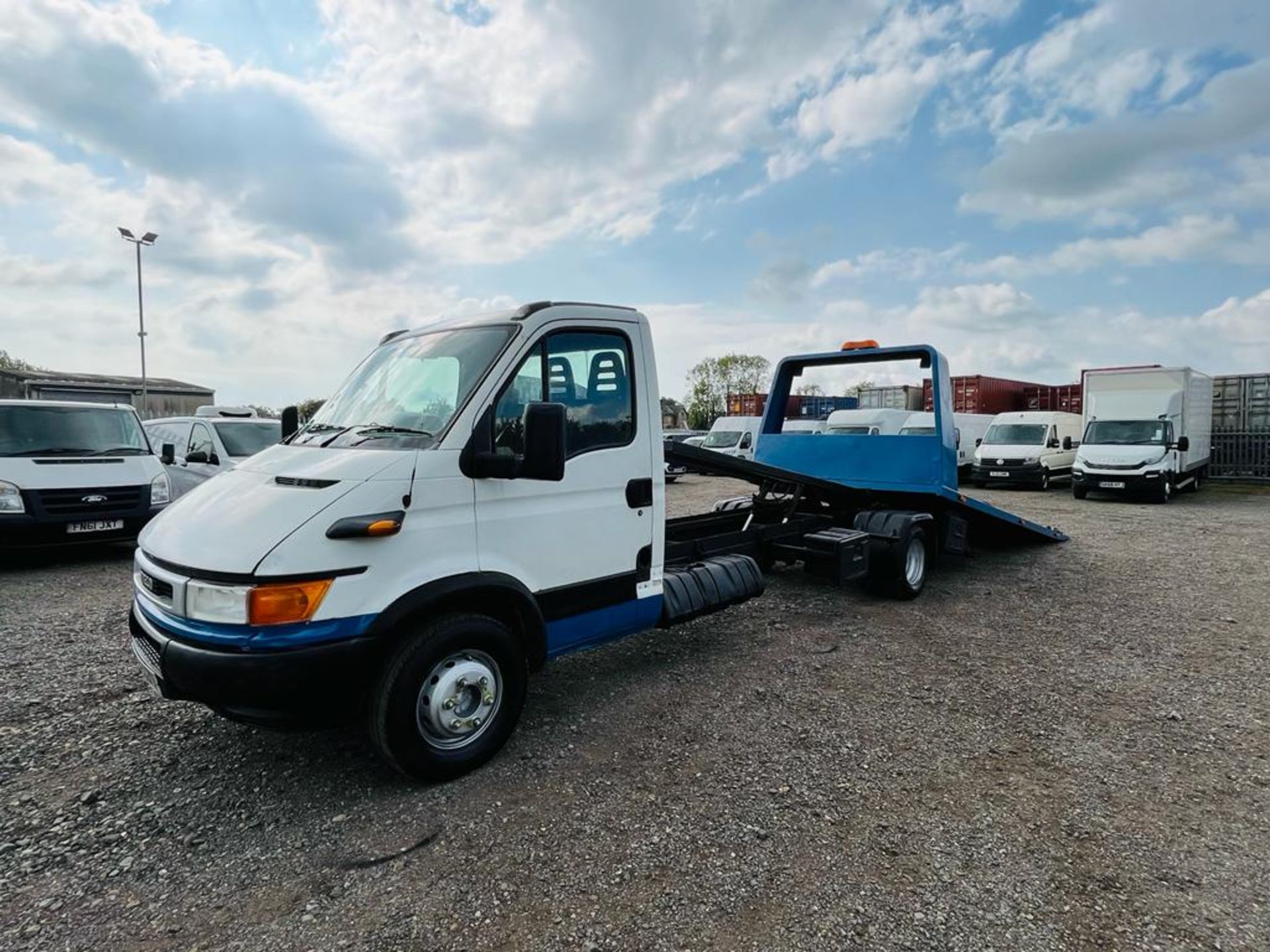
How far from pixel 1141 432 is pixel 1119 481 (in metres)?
1.69

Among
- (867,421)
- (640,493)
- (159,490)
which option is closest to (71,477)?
(159,490)

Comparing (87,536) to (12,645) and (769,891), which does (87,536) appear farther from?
(769,891)

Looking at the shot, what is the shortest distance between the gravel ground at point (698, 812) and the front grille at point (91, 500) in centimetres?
294

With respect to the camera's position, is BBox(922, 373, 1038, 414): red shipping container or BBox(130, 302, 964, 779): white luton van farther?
BBox(922, 373, 1038, 414): red shipping container

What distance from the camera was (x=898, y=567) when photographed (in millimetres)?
6312

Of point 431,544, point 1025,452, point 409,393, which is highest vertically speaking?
point 409,393

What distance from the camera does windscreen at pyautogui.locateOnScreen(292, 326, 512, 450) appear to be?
322 cm

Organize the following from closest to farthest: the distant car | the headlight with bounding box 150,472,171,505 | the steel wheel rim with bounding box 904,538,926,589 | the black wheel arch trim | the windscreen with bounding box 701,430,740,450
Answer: the black wheel arch trim, the steel wheel rim with bounding box 904,538,926,589, the headlight with bounding box 150,472,171,505, the distant car, the windscreen with bounding box 701,430,740,450

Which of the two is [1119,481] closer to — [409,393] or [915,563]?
[915,563]

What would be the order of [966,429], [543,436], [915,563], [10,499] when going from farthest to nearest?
[966,429] → [10,499] → [915,563] → [543,436]

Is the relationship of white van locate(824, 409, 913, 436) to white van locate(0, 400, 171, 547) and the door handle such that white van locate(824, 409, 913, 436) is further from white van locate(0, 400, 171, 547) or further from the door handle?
white van locate(0, 400, 171, 547)

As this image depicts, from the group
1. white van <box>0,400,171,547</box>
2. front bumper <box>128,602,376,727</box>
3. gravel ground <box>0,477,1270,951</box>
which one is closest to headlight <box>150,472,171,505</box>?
white van <box>0,400,171,547</box>

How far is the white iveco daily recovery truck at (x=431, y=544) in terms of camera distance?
2.67 metres

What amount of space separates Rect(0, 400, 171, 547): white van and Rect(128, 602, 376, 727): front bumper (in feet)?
20.8
